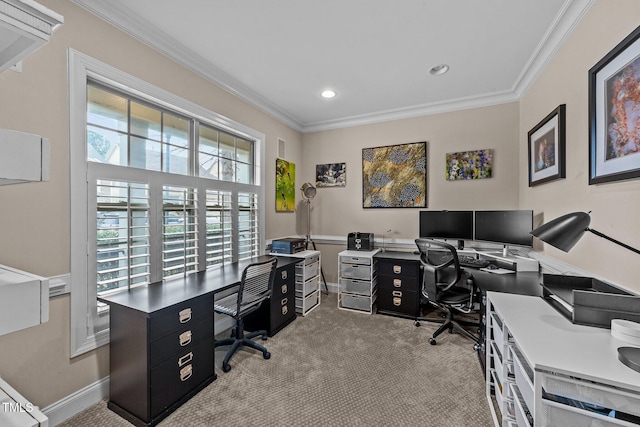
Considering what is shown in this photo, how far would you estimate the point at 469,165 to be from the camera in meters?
3.33

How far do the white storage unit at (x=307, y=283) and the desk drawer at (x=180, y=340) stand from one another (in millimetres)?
1352

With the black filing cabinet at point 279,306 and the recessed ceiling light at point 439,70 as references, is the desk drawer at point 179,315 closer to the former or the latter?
the black filing cabinet at point 279,306

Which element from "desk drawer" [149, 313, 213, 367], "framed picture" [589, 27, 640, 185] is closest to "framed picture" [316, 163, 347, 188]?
"desk drawer" [149, 313, 213, 367]

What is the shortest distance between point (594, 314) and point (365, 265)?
2.21m

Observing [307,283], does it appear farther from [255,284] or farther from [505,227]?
[505,227]

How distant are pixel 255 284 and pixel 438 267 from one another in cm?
166

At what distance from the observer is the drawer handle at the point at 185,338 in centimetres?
182

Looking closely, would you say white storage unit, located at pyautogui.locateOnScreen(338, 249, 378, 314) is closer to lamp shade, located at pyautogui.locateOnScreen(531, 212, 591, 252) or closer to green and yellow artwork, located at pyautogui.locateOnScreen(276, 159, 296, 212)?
green and yellow artwork, located at pyautogui.locateOnScreen(276, 159, 296, 212)

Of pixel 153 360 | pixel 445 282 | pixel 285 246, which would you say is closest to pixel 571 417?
pixel 445 282

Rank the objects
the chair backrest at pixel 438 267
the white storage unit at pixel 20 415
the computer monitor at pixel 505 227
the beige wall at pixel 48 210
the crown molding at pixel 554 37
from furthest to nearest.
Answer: the computer monitor at pixel 505 227 < the chair backrest at pixel 438 267 < the crown molding at pixel 554 37 < the beige wall at pixel 48 210 < the white storage unit at pixel 20 415

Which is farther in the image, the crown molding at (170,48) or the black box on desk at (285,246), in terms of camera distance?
the black box on desk at (285,246)

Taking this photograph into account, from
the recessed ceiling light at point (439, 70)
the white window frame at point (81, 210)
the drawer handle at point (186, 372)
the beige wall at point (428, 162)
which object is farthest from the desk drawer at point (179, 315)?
the recessed ceiling light at point (439, 70)

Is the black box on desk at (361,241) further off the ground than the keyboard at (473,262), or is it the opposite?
the black box on desk at (361,241)

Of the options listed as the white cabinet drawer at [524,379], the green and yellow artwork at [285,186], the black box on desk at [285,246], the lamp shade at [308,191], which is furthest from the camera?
the lamp shade at [308,191]
